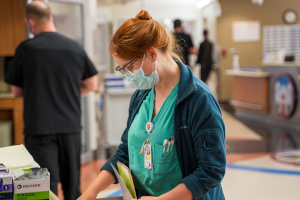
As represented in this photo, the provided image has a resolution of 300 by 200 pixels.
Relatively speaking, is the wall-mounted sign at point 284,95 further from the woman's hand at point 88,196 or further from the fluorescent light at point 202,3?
the woman's hand at point 88,196

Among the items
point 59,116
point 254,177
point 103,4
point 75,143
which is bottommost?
point 254,177

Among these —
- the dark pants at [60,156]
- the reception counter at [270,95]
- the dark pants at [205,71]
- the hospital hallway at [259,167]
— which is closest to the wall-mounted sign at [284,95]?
the reception counter at [270,95]

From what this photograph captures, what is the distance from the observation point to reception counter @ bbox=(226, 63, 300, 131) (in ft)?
24.8

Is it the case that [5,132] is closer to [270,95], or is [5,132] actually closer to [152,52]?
[152,52]

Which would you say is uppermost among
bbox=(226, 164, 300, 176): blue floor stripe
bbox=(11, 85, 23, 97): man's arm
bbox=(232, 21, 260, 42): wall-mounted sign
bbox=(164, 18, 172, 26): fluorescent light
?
bbox=(164, 18, 172, 26): fluorescent light

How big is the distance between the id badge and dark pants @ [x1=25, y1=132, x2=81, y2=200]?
4.27ft

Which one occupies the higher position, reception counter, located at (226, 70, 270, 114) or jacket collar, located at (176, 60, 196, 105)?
jacket collar, located at (176, 60, 196, 105)

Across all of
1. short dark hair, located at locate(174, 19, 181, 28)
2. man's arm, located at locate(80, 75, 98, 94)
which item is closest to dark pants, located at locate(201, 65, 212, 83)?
short dark hair, located at locate(174, 19, 181, 28)

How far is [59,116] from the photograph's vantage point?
2664 mm

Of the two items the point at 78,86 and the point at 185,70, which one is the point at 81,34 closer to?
the point at 78,86

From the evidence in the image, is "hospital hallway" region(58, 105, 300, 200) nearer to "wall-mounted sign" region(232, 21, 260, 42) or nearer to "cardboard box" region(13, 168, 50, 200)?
"cardboard box" region(13, 168, 50, 200)

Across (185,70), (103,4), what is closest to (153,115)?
(185,70)

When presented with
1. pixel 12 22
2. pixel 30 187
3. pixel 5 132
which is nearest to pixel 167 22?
pixel 12 22

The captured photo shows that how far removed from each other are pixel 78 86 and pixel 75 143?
41 centimetres
